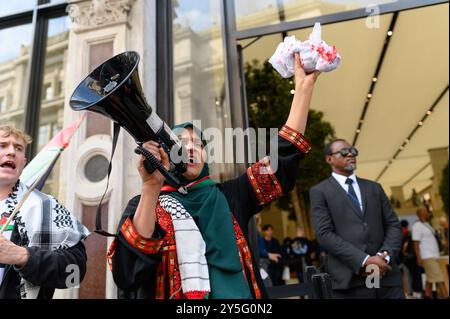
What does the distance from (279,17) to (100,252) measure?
313 centimetres

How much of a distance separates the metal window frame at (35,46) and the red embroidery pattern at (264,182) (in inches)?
119

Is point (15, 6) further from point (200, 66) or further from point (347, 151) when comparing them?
point (347, 151)

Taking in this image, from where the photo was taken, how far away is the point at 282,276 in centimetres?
691

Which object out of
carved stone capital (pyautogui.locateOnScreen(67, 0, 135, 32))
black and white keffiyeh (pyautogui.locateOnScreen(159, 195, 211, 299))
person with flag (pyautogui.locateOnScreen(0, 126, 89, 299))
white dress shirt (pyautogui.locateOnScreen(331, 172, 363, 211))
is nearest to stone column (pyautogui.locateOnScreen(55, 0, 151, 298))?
carved stone capital (pyautogui.locateOnScreen(67, 0, 135, 32))

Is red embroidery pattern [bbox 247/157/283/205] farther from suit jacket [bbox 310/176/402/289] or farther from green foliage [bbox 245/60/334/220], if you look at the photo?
green foliage [bbox 245/60/334/220]

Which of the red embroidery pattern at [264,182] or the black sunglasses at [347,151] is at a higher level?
the black sunglasses at [347,151]

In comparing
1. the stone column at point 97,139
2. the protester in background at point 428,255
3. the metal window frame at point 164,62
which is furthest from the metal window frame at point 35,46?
the protester in background at point 428,255

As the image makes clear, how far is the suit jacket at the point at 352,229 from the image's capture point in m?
2.94

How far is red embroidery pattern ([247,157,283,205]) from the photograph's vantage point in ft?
5.42

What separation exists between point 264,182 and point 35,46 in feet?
12.4

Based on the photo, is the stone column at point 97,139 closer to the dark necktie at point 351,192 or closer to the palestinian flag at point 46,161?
the palestinian flag at point 46,161

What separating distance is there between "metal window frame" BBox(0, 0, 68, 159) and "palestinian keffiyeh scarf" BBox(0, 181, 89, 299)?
7.35 feet
